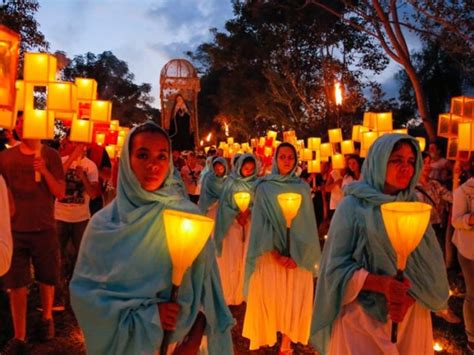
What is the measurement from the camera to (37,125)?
5.40 metres

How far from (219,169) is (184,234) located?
7.67 m

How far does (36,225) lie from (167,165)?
9.42 feet

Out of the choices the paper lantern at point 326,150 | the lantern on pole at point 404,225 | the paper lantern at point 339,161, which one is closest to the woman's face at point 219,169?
the paper lantern at point 339,161

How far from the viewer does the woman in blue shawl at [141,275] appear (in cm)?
253

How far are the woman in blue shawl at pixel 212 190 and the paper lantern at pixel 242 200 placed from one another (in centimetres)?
178

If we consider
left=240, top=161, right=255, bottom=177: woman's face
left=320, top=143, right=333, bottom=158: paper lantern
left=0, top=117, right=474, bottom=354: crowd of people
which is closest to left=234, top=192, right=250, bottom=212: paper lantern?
left=240, top=161, right=255, bottom=177: woman's face

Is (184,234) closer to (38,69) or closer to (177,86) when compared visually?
(38,69)

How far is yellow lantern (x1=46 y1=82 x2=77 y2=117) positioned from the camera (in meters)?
6.18

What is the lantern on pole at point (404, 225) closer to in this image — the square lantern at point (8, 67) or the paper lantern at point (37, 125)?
the square lantern at point (8, 67)

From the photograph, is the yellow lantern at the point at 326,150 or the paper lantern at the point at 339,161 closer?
the paper lantern at the point at 339,161

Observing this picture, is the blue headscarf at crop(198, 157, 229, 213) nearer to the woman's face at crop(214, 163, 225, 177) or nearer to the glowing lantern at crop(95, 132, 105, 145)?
the woman's face at crop(214, 163, 225, 177)

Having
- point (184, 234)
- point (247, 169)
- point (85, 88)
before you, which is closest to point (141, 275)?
point (184, 234)

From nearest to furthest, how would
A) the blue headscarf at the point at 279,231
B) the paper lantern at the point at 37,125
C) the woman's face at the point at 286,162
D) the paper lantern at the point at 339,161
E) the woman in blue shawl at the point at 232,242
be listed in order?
1. the paper lantern at the point at 37,125
2. the blue headscarf at the point at 279,231
3. the woman's face at the point at 286,162
4. the woman in blue shawl at the point at 232,242
5. the paper lantern at the point at 339,161

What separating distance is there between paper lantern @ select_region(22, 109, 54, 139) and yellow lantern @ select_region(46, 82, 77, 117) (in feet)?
2.12
